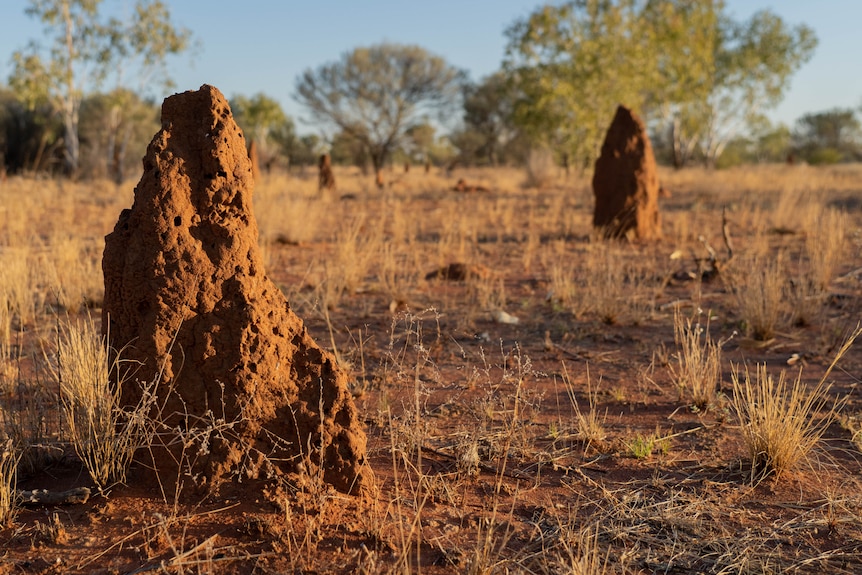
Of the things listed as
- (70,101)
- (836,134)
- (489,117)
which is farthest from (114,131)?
(836,134)

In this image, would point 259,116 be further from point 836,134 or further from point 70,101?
point 836,134

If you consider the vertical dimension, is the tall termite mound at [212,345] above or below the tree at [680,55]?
below

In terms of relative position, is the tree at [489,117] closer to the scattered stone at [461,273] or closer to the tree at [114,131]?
the tree at [114,131]

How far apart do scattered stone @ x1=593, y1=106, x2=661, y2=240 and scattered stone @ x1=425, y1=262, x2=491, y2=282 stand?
9.35 ft

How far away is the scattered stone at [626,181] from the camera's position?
9609mm

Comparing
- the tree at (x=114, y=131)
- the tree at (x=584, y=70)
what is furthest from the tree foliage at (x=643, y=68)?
the tree at (x=114, y=131)

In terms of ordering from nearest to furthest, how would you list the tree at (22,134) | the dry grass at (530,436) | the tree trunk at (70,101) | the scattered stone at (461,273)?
the dry grass at (530,436) < the scattered stone at (461,273) < the tree trunk at (70,101) < the tree at (22,134)

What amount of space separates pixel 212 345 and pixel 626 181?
7.84 metres

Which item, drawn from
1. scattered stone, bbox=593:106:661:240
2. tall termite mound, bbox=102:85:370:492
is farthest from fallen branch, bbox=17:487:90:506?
scattered stone, bbox=593:106:661:240

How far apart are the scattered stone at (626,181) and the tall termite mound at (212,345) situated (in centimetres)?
757

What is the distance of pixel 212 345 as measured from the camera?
8.84ft

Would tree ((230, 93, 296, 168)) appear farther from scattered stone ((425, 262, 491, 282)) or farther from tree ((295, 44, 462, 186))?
scattered stone ((425, 262, 491, 282))

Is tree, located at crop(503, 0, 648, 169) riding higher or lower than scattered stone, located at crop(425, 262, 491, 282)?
higher

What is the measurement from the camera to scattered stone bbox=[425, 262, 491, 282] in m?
7.52
